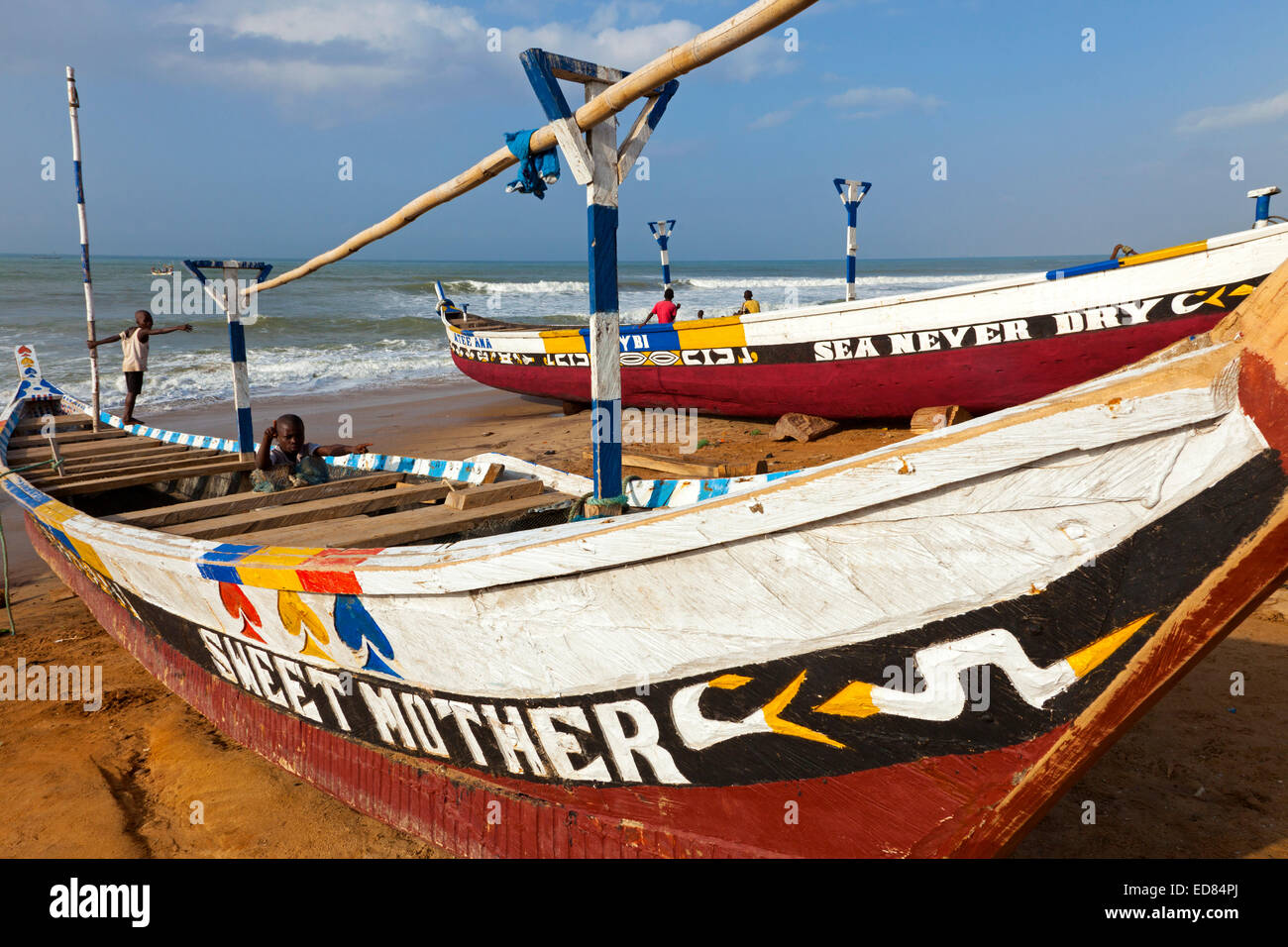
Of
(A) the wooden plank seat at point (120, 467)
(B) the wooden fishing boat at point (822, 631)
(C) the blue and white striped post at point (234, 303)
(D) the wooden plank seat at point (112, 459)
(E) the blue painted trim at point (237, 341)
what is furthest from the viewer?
(D) the wooden plank seat at point (112, 459)

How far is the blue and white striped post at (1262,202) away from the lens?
306 inches

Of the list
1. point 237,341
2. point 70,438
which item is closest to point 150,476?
point 237,341

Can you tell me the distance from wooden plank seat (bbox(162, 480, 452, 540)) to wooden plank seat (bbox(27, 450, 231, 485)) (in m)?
2.03

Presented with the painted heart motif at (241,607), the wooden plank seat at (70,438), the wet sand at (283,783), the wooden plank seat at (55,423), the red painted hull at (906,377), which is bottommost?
the wet sand at (283,783)

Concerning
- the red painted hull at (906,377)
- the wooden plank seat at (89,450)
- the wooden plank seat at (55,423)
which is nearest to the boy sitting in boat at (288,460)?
the wooden plank seat at (89,450)

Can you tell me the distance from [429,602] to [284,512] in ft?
7.07

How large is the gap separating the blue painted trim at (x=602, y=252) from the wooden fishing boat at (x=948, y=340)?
5.23 metres

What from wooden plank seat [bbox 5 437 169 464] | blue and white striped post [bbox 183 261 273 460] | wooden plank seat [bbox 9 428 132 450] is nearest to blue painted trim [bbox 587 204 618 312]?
blue and white striped post [bbox 183 261 273 460]

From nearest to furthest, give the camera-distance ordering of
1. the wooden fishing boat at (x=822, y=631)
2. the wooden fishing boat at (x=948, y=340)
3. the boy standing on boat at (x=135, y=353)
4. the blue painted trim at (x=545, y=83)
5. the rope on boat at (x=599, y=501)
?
the wooden fishing boat at (x=822, y=631) → the blue painted trim at (x=545, y=83) → the rope on boat at (x=599, y=501) → the wooden fishing boat at (x=948, y=340) → the boy standing on boat at (x=135, y=353)

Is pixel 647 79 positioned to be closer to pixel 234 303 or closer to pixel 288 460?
pixel 288 460

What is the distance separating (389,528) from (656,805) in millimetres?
2067

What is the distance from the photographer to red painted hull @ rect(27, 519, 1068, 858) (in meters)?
1.79

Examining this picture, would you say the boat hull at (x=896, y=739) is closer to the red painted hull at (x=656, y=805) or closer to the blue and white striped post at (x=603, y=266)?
the red painted hull at (x=656, y=805)
